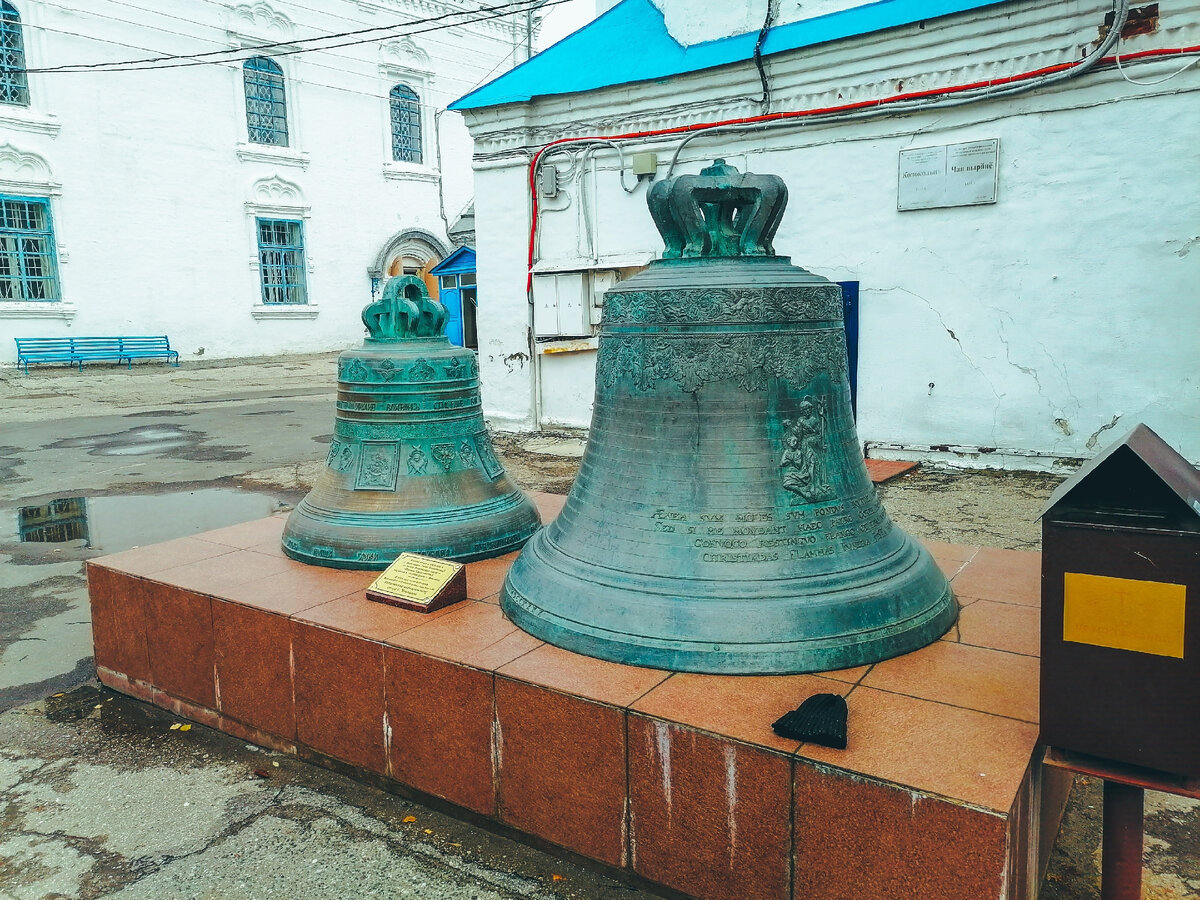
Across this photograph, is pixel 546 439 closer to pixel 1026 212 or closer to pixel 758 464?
pixel 1026 212

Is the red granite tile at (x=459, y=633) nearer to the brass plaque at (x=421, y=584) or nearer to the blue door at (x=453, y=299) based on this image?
the brass plaque at (x=421, y=584)

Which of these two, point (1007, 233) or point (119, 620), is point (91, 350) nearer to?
point (119, 620)

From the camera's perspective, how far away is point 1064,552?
1904mm

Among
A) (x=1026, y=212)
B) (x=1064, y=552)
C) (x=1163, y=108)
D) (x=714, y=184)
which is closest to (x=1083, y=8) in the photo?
(x=1163, y=108)

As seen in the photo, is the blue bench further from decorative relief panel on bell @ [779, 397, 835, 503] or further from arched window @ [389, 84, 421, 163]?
decorative relief panel on bell @ [779, 397, 835, 503]

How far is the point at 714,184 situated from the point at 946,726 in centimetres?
153

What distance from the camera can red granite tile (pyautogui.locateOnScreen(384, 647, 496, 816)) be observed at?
8.35 feet

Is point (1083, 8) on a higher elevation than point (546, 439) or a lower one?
higher

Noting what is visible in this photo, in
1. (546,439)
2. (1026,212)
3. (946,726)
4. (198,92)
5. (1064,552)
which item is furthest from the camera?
(198,92)

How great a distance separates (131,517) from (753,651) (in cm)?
600

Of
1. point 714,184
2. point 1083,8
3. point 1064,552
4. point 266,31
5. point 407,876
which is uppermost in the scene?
point 266,31

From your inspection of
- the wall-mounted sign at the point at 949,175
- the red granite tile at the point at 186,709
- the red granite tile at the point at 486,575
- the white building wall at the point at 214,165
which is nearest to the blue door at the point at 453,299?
the white building wall at the point at 214,165

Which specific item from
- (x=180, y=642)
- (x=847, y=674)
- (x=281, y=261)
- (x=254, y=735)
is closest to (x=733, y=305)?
(x=847, y=674)

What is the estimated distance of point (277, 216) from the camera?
857 inches
